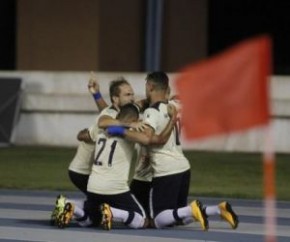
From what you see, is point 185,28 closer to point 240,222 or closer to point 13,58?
point 13,58

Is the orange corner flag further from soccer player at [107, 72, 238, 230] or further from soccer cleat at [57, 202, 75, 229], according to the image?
soccer cleat at [57, 202, 75, 229]

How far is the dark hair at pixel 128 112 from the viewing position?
411 inches

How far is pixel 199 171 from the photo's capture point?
17.3 meters

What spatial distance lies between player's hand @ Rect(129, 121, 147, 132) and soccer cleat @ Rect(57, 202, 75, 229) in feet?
3.06

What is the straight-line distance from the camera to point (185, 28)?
25.8m

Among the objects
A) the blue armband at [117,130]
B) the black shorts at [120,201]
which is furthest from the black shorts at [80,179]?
the blue armband at [117,130]

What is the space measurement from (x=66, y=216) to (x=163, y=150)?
109 centimetres

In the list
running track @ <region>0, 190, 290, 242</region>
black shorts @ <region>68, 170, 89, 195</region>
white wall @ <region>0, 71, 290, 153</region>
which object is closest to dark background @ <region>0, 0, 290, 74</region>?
white wall @ <region>0, 71, 290, 153</region>

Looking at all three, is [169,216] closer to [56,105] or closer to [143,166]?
[143,166]

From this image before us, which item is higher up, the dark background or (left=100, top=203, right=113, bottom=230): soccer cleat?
the dark background

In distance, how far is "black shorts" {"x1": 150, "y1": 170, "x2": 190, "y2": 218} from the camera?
1052cm

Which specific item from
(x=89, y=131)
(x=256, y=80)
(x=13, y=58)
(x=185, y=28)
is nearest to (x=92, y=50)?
(x=185, y=28)

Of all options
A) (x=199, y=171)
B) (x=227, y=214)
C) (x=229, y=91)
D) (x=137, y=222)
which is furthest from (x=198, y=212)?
(x=199, y=171)

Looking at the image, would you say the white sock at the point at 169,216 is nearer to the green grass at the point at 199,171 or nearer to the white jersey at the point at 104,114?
the white jersey at the point at 104,114
